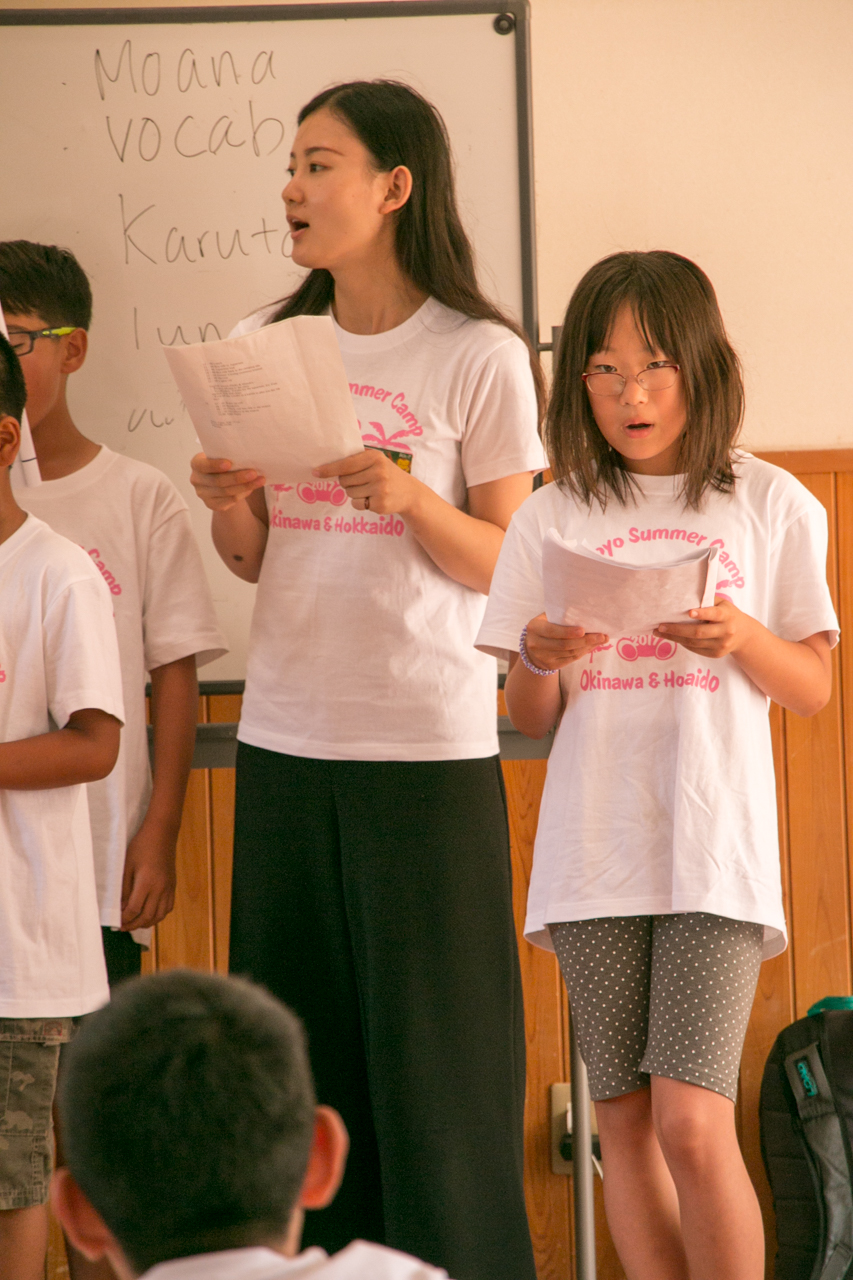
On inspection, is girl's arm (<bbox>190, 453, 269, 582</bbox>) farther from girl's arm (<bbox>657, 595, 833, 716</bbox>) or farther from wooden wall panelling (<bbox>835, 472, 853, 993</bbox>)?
wooden wall panelling (<bbox>835, 472, 853, 993</bbox>)

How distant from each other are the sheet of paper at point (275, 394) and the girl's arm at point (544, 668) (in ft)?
1.09

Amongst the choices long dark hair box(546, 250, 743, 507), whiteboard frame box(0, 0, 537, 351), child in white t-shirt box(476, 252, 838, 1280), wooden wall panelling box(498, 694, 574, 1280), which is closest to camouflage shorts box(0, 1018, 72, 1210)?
child in white t-shirt box(476, 252, 838, 1280)

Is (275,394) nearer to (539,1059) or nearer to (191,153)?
(191,153)

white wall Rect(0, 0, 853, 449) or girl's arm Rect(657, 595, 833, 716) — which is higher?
white wall Rect(0, 0, 853, 449)

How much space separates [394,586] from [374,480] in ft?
0.52

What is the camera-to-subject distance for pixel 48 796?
1538mm

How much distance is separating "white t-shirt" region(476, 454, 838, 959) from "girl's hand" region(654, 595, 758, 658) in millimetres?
87

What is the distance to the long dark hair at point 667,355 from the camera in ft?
5.12

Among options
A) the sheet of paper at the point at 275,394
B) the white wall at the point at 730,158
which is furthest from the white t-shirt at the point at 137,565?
the white wall at the point at 730,158

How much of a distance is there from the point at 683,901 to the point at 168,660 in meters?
0.87

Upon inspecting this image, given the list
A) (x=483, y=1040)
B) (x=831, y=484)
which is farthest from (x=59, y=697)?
(x=831, y=484)

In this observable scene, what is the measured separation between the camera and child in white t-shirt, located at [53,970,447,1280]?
2.18ft

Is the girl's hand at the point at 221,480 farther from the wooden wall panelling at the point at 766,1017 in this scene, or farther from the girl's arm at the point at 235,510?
the wooden wall panelling at the point at 766,1017

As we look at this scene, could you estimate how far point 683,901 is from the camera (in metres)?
1.42
